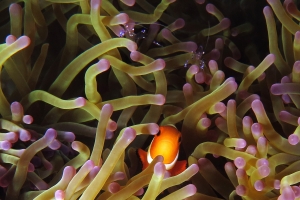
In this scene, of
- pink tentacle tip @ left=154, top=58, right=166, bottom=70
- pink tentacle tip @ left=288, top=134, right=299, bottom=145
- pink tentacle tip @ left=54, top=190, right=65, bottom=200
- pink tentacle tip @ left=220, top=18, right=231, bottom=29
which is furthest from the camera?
pink tentacle tip @ left=220, top=18, right=231, bottom=29

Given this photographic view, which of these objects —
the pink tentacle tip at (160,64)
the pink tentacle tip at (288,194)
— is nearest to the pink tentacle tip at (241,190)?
the pink tentacle tip at (288,194)

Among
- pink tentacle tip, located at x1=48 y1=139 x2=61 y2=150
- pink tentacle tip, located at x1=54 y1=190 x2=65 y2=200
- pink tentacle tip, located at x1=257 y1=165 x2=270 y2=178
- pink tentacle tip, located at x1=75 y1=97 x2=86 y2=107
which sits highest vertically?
pink tentacle tip, located at x1=75 y1=97 x2=86 y2=107

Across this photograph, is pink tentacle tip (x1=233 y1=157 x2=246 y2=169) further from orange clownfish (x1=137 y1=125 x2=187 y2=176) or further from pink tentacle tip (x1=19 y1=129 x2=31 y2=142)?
pink tentacle tip (x1=19 y1=129 x2=31 y2=142)

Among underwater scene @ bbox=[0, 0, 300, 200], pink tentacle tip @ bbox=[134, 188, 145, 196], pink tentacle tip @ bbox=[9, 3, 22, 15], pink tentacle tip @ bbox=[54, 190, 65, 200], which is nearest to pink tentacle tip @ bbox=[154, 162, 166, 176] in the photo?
underwater scene @ bbox=[0, 0, 300, 200]

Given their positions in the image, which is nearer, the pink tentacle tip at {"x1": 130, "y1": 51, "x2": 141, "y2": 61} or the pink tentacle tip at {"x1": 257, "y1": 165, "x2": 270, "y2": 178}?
the pink tentacle tip at {"x1": 257, "y1": 165, "x2": 270, "y2": 178}

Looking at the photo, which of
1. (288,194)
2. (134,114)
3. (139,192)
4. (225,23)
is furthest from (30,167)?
(225,23)

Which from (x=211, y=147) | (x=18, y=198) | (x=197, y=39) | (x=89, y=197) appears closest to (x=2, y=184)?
(x=18, y=198)

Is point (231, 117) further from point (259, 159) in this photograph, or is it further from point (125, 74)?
point (125, 74)

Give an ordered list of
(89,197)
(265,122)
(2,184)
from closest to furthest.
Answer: (89,197), (2,184), (265,122)

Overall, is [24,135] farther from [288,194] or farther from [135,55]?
[288,194]

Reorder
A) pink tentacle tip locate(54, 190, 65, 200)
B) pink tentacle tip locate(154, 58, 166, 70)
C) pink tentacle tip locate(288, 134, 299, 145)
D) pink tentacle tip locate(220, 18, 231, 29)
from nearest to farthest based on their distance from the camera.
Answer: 1. pink tentacle tip locate(54, 190, 65, 200)
2. pink tentacle tip locate(288, 134, 299, 145)
3. pink tentacle tip locate(154, 58, 166, 70)
4. pink tentacle tip locate(220, 18, 231, 29)
